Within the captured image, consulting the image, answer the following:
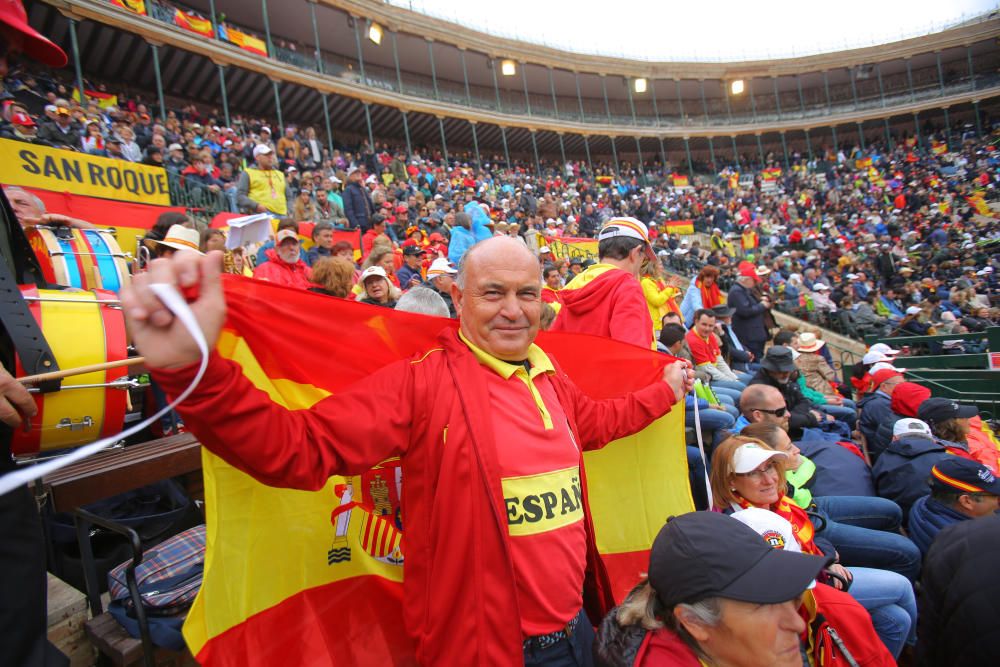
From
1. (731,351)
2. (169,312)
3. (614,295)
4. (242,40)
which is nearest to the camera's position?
(169,312)

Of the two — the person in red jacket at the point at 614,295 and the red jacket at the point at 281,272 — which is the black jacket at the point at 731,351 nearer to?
the person in red jacket at the point at 614,295

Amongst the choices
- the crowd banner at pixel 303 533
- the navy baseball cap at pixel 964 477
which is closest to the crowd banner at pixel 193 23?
the crowd banner at pixel 303 533

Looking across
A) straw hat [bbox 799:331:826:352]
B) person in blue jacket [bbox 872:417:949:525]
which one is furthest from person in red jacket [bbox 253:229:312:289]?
straw hat [bbox 799:331:826:352]

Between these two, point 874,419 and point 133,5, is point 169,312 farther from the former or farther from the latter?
point 133,5

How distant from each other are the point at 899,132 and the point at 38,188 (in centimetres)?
4485

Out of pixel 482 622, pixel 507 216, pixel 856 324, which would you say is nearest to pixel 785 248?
pixel 856 324

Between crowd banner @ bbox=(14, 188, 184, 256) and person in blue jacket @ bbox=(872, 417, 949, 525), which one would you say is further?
crowd banner @ bbox=(14, 188, 184, 256)

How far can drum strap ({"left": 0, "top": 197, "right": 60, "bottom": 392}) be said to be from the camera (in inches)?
62.2

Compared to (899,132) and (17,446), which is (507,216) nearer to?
(17,446)

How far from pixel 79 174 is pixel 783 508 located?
29.5 feet

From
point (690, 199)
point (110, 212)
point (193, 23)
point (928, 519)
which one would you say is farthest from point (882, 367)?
point (690, 199)

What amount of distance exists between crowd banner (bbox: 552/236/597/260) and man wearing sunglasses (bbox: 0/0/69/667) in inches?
468

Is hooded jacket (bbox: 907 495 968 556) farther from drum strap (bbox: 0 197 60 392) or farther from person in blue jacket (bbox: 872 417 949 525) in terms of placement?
drum strap (bbox: 0 197 60 392)

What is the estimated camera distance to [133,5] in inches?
640
